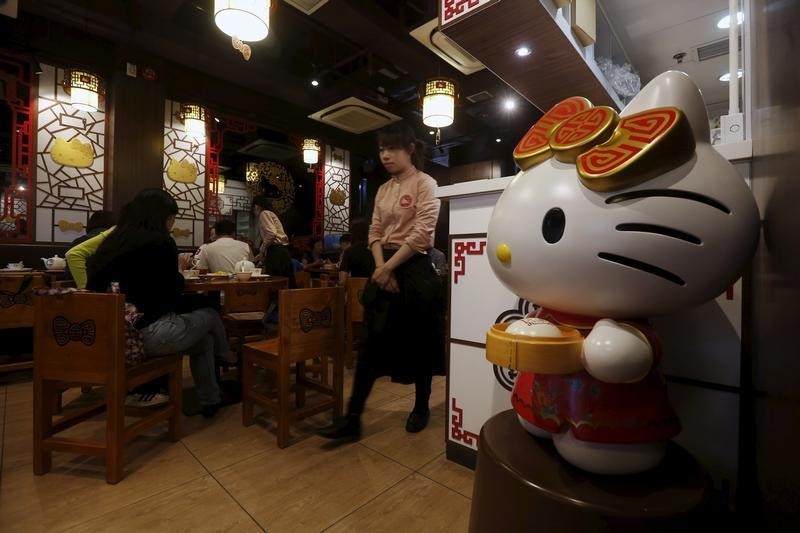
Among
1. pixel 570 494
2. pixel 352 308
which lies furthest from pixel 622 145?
pixel 352 308

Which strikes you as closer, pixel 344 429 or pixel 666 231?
pixel 666 231

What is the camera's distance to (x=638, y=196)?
635mm

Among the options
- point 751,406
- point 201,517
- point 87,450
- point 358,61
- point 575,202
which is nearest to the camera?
point 575,202

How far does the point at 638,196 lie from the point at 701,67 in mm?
3615

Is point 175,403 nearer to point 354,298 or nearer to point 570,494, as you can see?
point 354,298

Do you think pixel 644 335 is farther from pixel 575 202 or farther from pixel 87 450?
pixel 87 450

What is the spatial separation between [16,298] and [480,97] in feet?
18.2

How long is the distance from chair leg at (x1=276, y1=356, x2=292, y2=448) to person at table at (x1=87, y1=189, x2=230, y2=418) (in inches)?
20.3

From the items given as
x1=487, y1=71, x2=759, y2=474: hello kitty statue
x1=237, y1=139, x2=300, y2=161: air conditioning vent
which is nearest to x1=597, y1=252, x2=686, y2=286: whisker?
x1=487, y1=71, x2=759, y2=474: hello kitty statue

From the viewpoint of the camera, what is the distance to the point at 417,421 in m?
1.93

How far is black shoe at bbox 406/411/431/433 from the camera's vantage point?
75.3 inches

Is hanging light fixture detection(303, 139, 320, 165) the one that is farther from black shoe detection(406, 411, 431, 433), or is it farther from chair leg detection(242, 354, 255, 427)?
black shoe detection(406, 411, 431, 433)

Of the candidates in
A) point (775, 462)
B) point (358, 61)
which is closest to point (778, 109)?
point (775, 462)

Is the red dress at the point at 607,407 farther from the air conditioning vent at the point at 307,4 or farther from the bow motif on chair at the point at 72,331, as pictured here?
the air conditioning vent at the point at 307,4
